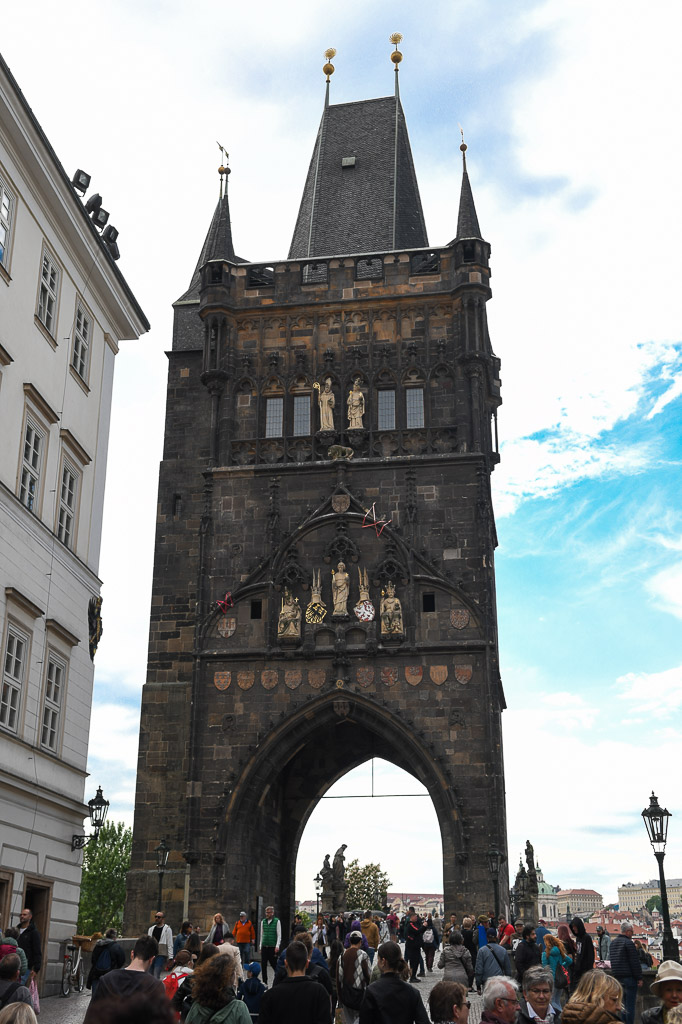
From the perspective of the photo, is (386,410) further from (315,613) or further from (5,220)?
(5,220)

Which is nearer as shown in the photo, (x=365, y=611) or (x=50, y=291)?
(x=50, y=291)

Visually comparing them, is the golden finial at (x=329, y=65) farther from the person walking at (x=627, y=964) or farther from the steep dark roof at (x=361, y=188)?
the person walking at (x=627, y=964)

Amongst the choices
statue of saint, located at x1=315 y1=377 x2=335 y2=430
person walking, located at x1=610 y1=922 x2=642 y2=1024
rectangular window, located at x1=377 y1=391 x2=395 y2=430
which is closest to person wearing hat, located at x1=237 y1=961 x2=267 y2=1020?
person walking, located at x1=610 y1=922 x2=642 y2=1024

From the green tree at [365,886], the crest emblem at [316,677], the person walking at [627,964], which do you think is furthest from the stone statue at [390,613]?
the green tree at [365,886]

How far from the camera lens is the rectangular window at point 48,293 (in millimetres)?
18766

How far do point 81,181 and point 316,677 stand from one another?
1274cm

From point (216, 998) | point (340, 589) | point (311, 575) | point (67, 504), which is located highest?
point (311, 575)

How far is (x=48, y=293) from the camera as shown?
1917cm

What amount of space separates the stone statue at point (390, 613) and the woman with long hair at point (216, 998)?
21746 millimetres

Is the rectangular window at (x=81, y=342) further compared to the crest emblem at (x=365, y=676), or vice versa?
the crest emblem at (x=365, y=676)

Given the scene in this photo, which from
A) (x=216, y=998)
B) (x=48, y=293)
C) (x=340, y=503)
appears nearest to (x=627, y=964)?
(x=216, y=998)

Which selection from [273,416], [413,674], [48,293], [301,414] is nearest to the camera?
[48,293]

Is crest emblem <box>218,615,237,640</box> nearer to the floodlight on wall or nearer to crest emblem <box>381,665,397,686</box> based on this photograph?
crest emblem <box>381,665,397,686</box>

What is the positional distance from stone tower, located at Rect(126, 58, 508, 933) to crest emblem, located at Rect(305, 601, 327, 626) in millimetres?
35
